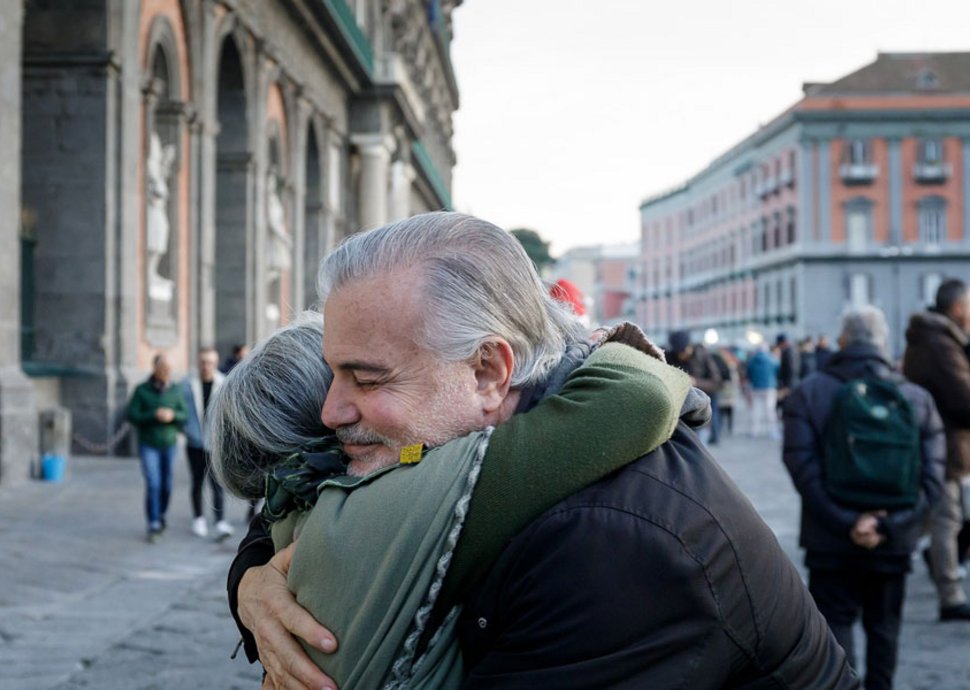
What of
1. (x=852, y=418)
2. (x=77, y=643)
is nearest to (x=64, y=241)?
(x=77, y=643)

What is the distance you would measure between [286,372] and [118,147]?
1422 cm

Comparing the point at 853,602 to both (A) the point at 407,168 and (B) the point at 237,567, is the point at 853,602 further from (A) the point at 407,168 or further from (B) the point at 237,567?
(A) the point at 407,168

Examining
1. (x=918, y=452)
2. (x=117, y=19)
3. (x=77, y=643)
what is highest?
(x=117, y=19)

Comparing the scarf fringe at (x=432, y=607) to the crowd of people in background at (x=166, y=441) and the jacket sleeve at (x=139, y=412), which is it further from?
the jacket sleeve at (x=139, y=412)

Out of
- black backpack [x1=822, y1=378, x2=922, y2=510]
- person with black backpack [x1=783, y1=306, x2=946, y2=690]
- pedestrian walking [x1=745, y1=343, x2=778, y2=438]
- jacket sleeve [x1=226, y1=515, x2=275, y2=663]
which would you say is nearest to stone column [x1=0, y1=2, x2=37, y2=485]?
person with black backpack [x1=783, y1=306, x2=946, y2=690]

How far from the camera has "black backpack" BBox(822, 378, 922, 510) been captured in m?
5.29

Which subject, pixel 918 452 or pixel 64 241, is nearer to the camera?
pixel 918 452

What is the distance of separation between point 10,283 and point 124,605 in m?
5.77

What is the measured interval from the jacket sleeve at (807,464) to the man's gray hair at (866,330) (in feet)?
0.98

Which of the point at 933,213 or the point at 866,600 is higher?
the point at 933,213

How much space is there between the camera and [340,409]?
1.83m

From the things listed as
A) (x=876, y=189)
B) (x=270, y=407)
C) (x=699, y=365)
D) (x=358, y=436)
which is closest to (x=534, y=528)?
(x=358, y=436)

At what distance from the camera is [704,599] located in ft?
5.24

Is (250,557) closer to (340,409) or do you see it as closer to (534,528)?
(340,409)
